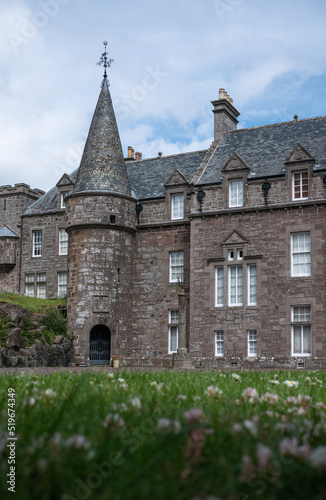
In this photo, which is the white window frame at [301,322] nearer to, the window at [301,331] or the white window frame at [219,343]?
the window at [301,331]

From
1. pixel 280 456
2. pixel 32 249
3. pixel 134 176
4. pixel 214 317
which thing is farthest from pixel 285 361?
pixel 280 456

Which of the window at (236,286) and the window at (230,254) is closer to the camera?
the window at (236,286)

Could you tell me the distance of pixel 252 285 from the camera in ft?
101

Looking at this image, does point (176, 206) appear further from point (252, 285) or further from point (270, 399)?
point (270, 399)

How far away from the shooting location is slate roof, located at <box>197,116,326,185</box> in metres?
31.6

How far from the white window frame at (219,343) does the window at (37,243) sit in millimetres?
13781

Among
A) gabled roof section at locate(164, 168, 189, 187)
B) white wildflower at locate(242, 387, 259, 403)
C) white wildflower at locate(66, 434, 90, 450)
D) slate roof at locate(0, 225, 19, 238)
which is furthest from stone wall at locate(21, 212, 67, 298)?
white wildflower at locate(66, 434, 90, 450)

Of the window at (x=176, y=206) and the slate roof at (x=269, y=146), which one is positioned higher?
the slate roof at (x=269, y=146)

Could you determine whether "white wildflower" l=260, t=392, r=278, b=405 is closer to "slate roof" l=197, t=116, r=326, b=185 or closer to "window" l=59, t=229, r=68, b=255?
"slate roof" l=197, t=116, r=326, b=185

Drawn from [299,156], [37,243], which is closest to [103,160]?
[37,243]

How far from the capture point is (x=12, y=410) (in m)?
4.13

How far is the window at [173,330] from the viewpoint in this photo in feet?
109

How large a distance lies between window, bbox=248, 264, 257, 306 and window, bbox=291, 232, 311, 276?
75.4 inches

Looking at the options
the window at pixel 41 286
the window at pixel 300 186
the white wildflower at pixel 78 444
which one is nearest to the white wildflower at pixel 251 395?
the white wildflower at pixel 78 444
